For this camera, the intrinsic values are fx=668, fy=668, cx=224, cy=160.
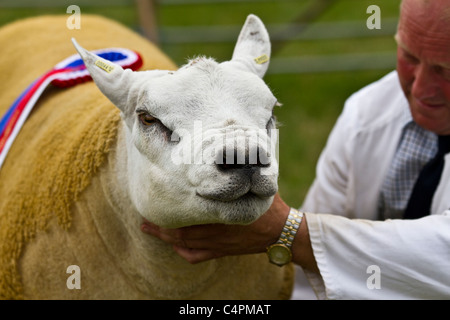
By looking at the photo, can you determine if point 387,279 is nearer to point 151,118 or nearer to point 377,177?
point 377,177

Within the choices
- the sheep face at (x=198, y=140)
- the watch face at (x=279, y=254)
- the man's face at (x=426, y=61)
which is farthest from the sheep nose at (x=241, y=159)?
the man's face at (x=426, y=61)

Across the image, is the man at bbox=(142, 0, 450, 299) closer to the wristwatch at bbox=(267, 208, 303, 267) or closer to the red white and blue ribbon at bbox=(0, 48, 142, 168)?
the wristwatch at bbox=(267, 208, 303, 267)

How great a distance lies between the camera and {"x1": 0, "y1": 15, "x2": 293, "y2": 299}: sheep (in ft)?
6.23

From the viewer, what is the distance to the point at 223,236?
2256 millimetres

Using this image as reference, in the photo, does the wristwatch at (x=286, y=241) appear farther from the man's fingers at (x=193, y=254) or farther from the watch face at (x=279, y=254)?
the man's fingers at (x=193, y=254)

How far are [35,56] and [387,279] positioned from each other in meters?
2.06

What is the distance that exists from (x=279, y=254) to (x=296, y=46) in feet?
18.2

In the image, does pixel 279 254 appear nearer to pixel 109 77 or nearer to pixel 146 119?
pixel 146 119

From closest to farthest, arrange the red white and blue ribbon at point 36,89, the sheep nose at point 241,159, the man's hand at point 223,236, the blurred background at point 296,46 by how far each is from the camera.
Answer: the sheep nose at point 241,159 → the man's hand at point 223,236 → the red white and blue ribbon at point 36,89 → the blurred background at point 296,46

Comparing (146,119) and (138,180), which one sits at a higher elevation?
(146,119)

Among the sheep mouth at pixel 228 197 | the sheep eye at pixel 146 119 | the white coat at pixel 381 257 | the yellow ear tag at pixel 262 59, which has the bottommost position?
the white coat at pixel 381 257

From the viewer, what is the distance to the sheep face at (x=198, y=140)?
1.83 metres

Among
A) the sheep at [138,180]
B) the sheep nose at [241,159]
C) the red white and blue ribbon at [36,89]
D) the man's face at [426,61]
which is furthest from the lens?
the red white and blue ribbon at [36,89]

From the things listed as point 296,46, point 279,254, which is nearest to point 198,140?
point 279,254
